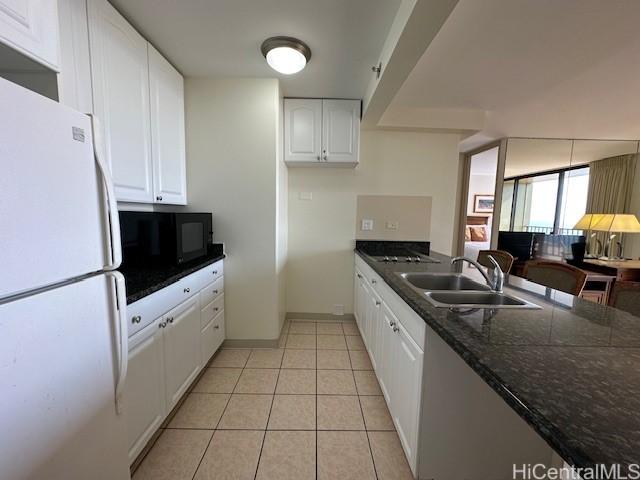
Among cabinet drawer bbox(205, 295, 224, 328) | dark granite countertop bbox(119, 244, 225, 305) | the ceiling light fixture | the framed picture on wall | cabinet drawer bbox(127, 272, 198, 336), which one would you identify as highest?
the ceiling light fixture

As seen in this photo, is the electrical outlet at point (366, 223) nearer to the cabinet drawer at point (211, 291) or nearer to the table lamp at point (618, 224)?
the cabinet drawer at point (211, 291)

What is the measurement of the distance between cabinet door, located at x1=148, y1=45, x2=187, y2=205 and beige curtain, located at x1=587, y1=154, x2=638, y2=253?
5.04 metres

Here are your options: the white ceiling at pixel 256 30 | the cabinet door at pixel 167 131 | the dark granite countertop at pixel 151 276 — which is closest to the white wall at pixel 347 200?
the white ceiling at pixel 256 30

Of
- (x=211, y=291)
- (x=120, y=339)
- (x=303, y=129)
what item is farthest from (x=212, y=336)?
(x=303, y=129)

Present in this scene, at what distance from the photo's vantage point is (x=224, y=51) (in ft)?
6.04

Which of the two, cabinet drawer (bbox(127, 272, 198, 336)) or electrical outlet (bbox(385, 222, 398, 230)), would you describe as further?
electrical outlet (bbox(385, 222, 398, 230))

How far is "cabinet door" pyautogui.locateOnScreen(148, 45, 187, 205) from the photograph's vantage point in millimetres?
1810

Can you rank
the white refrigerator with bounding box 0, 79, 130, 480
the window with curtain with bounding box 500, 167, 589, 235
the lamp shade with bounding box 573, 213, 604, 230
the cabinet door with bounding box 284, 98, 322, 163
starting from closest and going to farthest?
the white refrigerator with bounding box 0, 79, 130, 480 < the cabinet door with bounding box 284, 98, 322, 163 < the lamp shade with bounding box 573, 213, 604, 230 < the window with curtain with bounding box 500, 167, 589, 235

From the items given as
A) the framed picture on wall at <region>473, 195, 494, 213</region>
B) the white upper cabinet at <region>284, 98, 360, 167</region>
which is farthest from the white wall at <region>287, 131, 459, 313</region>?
the framed picture on wall at <region>473, 195, 494, 213</region>

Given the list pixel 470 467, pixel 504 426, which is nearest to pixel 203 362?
pixel 470 467

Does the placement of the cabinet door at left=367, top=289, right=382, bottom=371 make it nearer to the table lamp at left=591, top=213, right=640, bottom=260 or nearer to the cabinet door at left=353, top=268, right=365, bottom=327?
the cabinet door at left=353, top=268, right=365, bottom=327

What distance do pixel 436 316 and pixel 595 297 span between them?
310 cm

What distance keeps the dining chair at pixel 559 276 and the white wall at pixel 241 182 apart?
2.01m

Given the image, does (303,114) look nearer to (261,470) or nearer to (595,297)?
(261,470)
